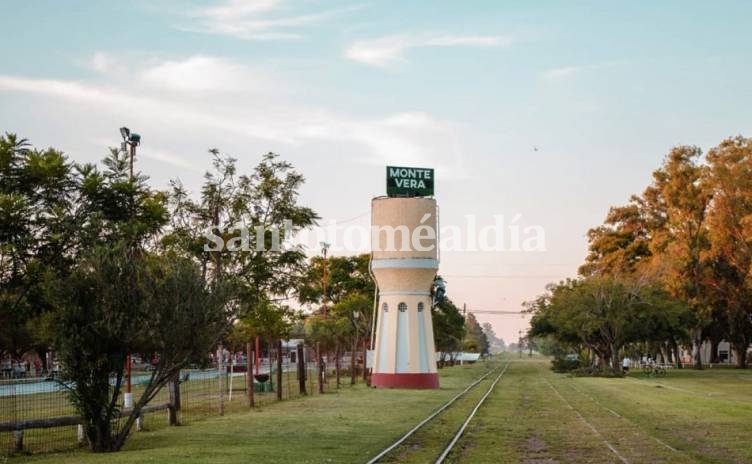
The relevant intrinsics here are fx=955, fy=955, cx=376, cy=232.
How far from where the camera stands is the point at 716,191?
76.7 m

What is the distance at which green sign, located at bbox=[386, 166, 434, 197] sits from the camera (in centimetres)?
5838

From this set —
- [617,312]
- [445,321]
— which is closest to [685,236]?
[617,312]

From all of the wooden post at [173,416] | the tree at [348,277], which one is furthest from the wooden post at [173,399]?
the tree at [348,277]

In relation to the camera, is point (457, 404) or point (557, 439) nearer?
point (557, 439)

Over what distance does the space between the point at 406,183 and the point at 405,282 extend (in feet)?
20.5

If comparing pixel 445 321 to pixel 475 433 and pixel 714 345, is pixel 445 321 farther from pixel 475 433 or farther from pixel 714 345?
pixel 475 433

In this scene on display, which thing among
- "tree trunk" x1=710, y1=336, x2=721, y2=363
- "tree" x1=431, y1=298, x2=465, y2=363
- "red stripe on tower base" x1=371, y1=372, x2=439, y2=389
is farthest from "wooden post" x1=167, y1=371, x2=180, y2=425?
"tree trunk" x1=710, y1=336, x2=721, y2=363

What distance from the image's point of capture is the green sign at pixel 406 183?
2298 inches

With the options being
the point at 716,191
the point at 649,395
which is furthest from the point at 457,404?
the point at 716,191

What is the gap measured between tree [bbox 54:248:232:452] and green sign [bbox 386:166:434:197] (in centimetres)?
3562

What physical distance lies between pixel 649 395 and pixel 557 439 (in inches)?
975

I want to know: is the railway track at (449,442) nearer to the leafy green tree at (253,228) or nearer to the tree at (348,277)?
the leafy green tree at (253,228)

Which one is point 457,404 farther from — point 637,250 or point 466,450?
point 637,250

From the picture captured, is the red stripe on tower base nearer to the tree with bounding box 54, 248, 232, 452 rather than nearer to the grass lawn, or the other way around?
the grass lawn
